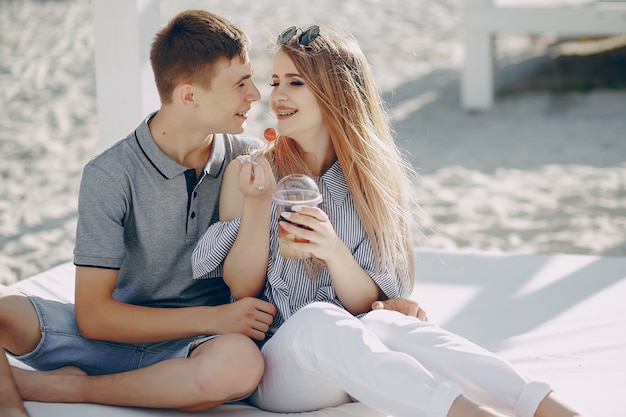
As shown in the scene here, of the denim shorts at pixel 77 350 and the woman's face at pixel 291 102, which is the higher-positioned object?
the woman's face at pixel 291 102

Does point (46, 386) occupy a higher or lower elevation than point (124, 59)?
lower

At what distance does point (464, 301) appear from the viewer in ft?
11.4

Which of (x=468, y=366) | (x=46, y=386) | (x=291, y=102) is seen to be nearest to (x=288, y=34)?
(x=291, y=102)

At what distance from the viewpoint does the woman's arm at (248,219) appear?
2.48 m

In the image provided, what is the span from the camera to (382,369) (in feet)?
7.20

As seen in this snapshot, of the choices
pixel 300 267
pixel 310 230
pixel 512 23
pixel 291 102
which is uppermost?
pixel 512 23

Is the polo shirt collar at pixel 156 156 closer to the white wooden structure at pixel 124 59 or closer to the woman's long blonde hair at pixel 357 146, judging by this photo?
the woman's long blonde hair at pixel 357 146

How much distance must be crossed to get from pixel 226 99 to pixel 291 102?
198 millimetres

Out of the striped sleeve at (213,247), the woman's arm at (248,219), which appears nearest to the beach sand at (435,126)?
the woman's arm at (248,219)

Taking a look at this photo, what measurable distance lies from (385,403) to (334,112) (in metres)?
0.91

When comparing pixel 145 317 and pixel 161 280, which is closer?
pixel 145 317

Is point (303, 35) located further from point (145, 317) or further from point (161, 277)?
Result: point (145, 317)

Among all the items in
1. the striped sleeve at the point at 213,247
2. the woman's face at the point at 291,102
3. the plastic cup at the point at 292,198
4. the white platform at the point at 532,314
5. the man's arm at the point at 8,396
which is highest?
the woman's face at the point at 291,102

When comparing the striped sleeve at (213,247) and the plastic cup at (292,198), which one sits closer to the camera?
the plastic cup at (292,198)
